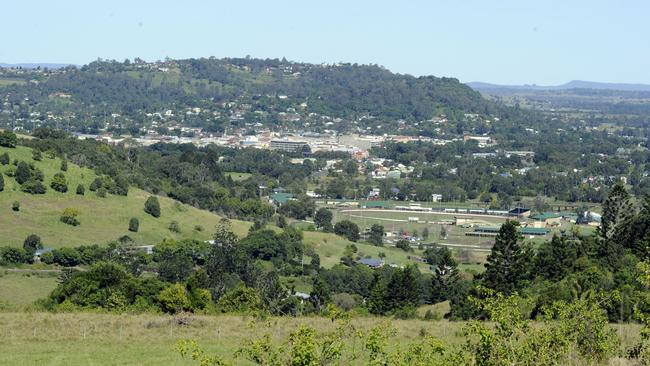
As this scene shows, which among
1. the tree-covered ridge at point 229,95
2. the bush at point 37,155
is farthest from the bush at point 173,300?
the tree-covered ridge at point 229,95

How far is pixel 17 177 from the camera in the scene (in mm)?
55531

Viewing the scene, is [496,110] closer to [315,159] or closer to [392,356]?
[315,159]

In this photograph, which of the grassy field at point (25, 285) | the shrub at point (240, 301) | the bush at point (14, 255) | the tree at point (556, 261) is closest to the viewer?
the shrub at point (240, 301)

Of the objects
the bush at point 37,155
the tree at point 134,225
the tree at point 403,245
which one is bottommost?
the tree at point 403,245

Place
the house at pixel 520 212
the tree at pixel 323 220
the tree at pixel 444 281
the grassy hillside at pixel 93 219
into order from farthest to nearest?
1. the house at pixel 520 212
2. the tree at pixel 323 220
3. the grassy hillside at pixel 93 219
4. the tree at pixel 444 281

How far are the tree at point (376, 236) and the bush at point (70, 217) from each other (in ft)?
65.2

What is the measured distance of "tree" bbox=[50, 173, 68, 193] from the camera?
56344mm

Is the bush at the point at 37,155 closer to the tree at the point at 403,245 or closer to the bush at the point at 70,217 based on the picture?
the bush at the point at 70,217

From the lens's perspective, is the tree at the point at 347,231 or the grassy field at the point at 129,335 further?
the tree at the point at 347,231

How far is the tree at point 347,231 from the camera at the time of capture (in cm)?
6419

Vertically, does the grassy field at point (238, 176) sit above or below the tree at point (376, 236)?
below

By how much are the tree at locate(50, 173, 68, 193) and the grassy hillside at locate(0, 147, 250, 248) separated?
0.33 m

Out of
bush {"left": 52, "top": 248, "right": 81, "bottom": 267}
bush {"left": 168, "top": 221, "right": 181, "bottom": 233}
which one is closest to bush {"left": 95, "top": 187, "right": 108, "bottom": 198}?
bush {"left": 168, "top": 221, "right": 181, "bottom": 233}

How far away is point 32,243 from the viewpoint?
4656 cm
